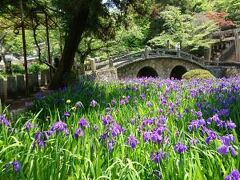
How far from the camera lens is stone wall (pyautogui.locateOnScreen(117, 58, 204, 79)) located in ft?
97.9

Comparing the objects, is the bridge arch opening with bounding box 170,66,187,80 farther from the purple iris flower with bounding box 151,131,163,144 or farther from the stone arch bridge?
the purple iris flower with bounding box 151,131,163,144

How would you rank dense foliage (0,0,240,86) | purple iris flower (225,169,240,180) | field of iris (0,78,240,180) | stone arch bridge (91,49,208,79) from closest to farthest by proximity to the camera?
purple iris flower (225,169,240,180)
field of iris (0,78,240,180)
dense foliage (0,0,240,86)
stone arch bridge (91,49,208,79)

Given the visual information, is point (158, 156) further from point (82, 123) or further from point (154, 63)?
point (154, 63)

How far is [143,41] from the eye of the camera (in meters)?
37.2

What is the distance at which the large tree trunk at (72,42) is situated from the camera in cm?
1302

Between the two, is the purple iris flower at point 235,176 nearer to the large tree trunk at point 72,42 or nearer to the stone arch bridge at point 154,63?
the large tree trunk at point 72,42

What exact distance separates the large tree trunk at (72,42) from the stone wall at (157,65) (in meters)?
15.6

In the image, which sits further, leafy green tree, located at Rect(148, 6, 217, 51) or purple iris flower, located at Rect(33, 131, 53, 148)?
leafy green tree, located at Rect(148, 6, 217, 51)

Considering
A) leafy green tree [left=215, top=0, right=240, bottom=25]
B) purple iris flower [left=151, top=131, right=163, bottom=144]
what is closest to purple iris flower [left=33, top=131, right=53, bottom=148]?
purple iris flower [left=151, top=131, right=163, bottom=144]

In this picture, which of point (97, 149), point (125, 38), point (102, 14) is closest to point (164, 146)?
point (97, 149)

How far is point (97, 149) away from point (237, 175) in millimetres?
1344

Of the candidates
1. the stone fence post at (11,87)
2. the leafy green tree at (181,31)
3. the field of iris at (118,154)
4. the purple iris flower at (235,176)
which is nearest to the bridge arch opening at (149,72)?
the leafy green tree at (181,31)

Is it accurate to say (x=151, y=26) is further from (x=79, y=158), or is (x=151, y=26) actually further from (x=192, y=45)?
(x=79, y=158)

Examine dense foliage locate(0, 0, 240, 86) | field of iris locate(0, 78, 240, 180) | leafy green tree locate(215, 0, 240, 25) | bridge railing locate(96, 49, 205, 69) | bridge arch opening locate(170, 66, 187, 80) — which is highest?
leafy green tree locate(215, 0, 240, 25)
